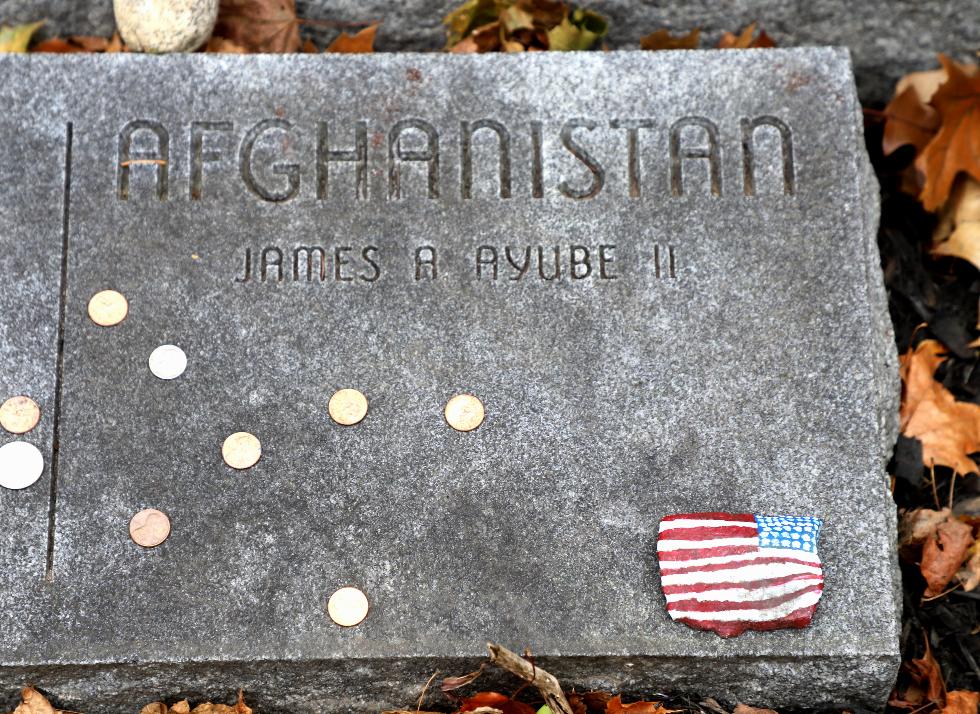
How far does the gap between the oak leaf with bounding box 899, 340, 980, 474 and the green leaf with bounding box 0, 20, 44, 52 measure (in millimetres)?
2918

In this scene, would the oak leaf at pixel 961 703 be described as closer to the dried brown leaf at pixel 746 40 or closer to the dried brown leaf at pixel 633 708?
the dried brown leaf at pixel 633 708

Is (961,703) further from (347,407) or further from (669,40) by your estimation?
(669,40)

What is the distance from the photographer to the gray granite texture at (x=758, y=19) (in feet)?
10.3

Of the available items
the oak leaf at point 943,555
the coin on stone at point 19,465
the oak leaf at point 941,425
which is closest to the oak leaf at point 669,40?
the oak leaf at point 941,425

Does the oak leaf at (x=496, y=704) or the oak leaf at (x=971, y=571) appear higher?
the oak leaf at (x=971, y=571)

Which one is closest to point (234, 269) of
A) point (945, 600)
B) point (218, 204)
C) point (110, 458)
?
point (218, 204)

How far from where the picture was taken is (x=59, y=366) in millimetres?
2492

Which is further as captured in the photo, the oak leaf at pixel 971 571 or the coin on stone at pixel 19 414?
the oak leaf at pixel 971 571

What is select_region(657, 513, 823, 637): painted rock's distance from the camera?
2311mm

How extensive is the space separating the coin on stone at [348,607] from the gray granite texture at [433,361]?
24mm

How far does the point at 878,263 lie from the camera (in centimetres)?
268

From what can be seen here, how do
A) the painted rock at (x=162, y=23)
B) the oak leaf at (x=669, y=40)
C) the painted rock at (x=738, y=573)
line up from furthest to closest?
the oak leaf at (x=669, y=40), the painted rock at (x=162, y=23), the painted rock at (x=738, y=573)

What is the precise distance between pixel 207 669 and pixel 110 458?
570 mm

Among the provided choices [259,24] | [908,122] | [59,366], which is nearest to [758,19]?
[908,122]
